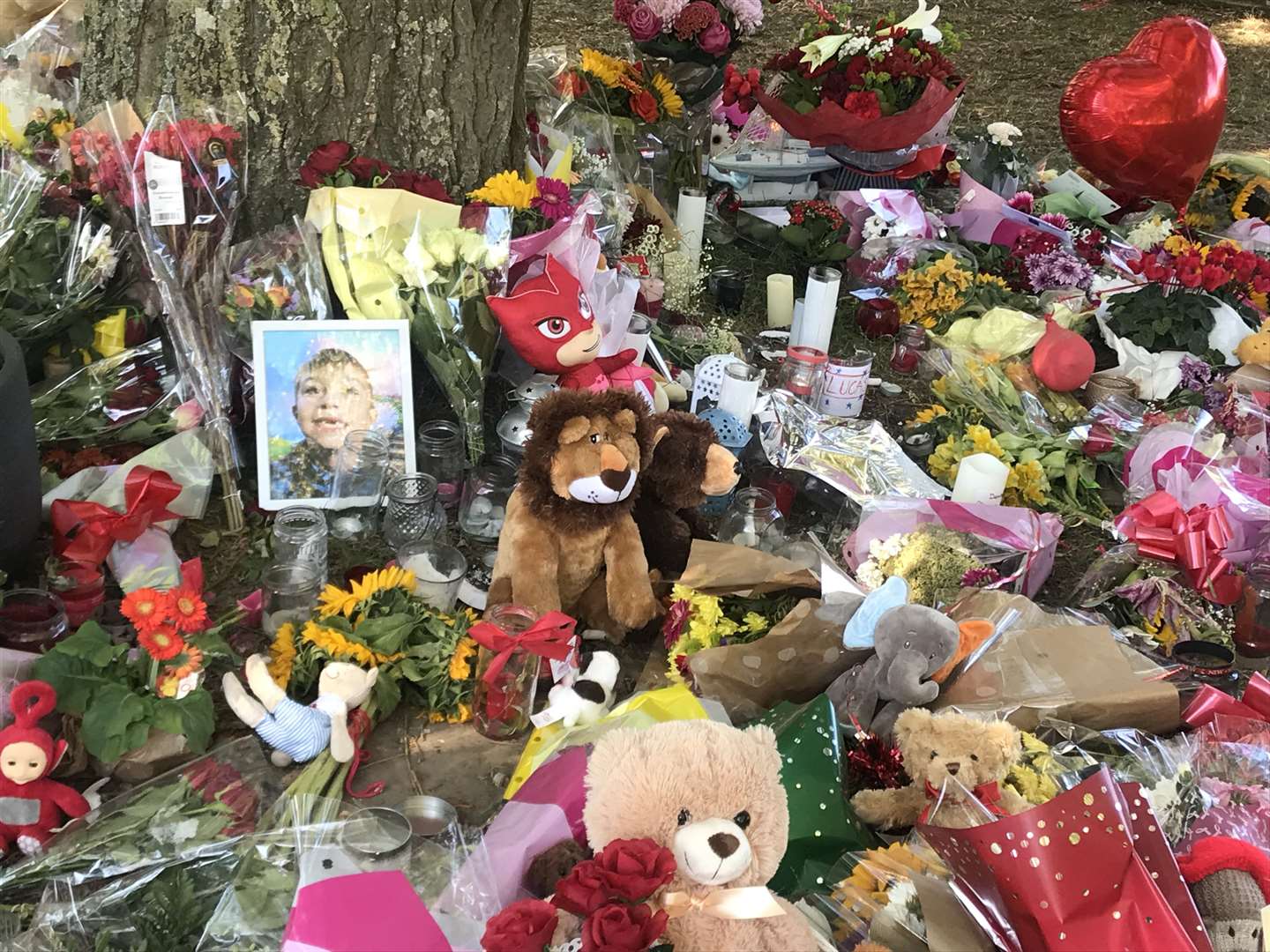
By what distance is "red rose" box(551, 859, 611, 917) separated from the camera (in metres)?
1.34

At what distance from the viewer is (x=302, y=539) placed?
8.37 ft

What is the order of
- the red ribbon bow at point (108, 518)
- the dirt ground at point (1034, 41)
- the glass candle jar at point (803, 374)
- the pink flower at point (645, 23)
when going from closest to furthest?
the red ribbon bow at point (108, 518) → the glass candle jar at point (803, 374) → the pink flower at point (645, 23) → the dirt ground at point (1034, 41)

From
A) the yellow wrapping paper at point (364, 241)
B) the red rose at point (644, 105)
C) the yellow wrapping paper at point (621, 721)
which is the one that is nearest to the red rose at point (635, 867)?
the yellow wrapping paper at point (621, 721)

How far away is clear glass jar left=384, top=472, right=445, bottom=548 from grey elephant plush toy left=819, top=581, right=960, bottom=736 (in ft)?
3.70

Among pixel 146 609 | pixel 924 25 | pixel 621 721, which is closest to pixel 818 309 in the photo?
pixel 924 25

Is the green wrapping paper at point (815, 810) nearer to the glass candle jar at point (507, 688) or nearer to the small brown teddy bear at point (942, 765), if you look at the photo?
the small brown teddy bear at point (942, 765)

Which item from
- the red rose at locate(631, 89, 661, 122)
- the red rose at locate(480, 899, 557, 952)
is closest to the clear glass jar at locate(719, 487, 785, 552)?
the red rose at locate(480, 899, 557, 952)

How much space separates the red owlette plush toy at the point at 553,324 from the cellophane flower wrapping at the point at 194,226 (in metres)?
0.70

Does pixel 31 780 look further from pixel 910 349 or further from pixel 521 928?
pixel 910 349

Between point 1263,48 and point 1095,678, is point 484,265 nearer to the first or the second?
point 1095,678

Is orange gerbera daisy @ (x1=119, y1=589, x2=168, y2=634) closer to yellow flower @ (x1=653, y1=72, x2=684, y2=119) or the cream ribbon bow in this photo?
the cream ribbon bow

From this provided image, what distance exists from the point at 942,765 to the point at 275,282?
205 centimetres

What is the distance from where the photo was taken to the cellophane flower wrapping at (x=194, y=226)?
2.63 meters

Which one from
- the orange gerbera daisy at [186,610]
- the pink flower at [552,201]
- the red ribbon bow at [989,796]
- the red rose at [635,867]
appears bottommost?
the red ribbon bow at [989,796]
